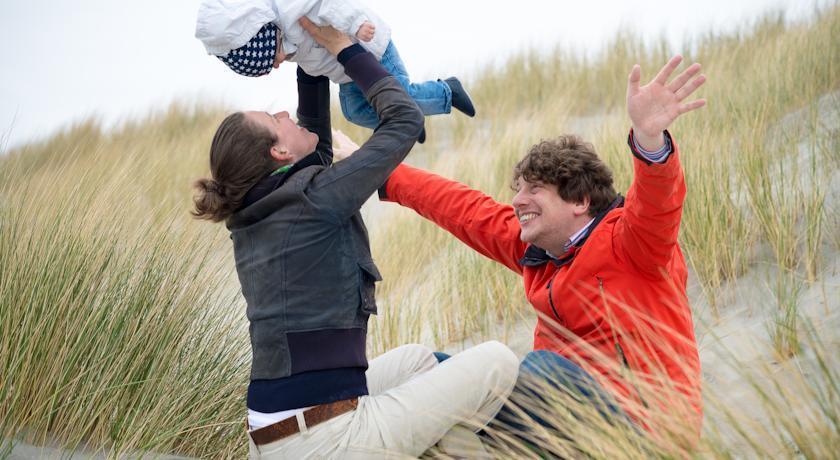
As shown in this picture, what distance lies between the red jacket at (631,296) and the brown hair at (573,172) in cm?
8

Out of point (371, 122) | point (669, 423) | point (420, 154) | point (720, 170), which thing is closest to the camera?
point (669, 423)

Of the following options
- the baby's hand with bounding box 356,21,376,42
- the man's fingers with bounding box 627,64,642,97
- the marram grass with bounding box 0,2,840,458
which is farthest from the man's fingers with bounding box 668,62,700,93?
the baby's hand with bounding box 356,21,376,42

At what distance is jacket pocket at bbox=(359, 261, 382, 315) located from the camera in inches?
100

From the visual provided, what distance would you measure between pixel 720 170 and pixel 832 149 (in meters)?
0.63

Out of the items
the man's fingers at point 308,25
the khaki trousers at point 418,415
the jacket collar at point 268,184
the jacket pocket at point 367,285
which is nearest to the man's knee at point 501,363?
the khaki trousers at point 418,415

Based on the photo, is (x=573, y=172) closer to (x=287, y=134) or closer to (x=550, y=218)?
(x=550, y=218)

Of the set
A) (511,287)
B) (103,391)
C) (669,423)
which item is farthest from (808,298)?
(103,391)

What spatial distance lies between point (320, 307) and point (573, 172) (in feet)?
3.57

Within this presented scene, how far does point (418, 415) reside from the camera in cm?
246

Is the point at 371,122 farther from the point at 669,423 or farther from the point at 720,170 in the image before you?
the point at 720,170

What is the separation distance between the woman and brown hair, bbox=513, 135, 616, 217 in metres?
0.60

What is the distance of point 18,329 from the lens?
2951 millimetres

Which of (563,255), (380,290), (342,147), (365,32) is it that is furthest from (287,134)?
(380,290)

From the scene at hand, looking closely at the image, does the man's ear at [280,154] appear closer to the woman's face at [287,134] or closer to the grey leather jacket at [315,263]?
the woman's face at [287,134]
